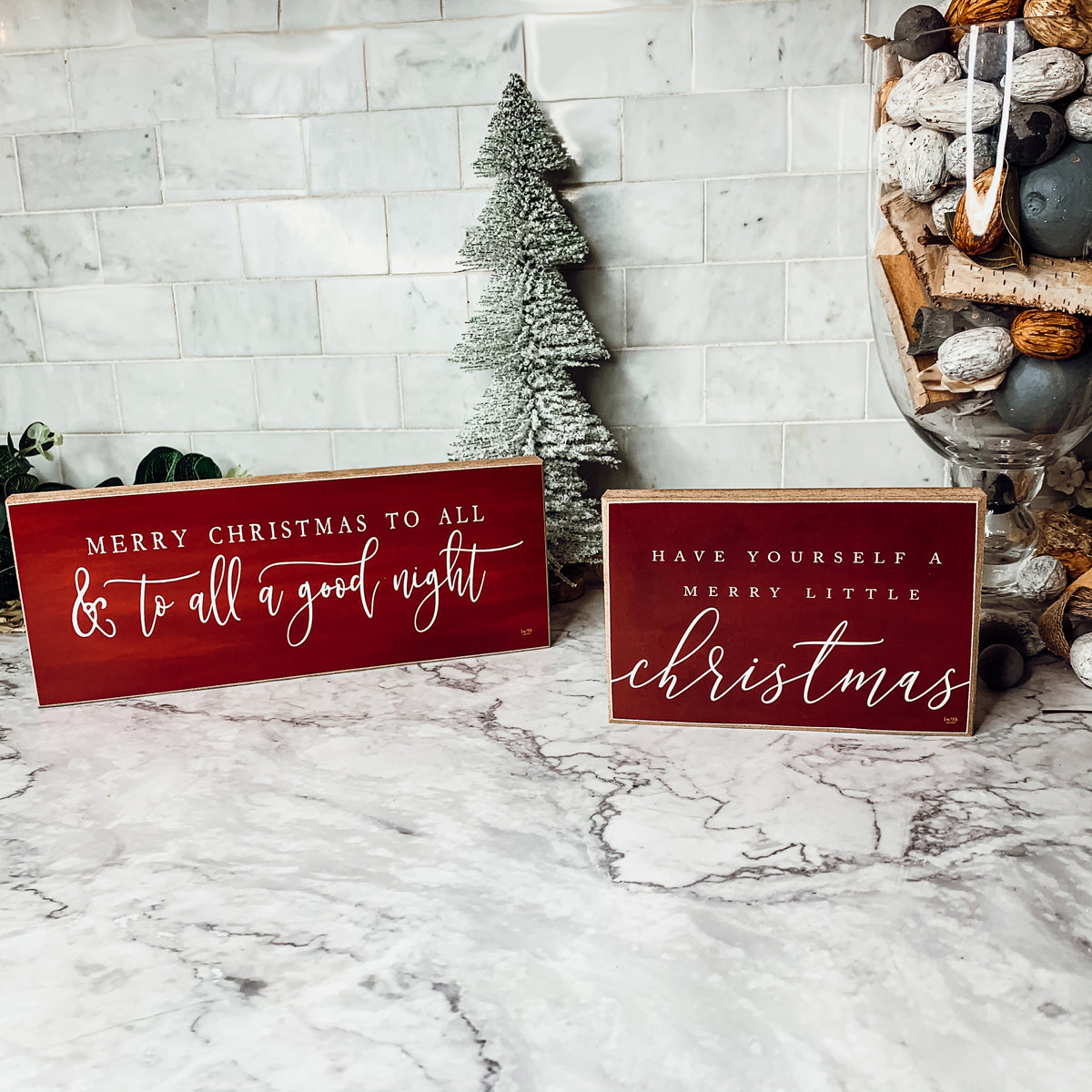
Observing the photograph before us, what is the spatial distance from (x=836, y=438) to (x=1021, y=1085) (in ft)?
2.88

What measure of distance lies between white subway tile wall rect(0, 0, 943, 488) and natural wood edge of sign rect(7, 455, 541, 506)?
324 mm

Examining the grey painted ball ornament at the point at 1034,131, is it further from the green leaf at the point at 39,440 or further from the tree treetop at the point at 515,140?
the green leaf at the point at 39,440

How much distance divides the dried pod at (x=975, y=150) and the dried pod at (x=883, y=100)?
11cm

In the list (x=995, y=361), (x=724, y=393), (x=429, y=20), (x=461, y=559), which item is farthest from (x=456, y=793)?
(x=429, y=20)

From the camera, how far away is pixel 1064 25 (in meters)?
0.70

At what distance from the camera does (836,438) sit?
1216mm

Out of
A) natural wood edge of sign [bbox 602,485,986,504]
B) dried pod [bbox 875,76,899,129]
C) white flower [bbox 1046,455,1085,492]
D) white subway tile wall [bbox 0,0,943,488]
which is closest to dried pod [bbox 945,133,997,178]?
dried pod [bbox 875,76,899,129]

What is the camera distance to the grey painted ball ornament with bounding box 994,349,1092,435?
2.59 ft

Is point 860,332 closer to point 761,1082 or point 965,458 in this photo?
point 965,458

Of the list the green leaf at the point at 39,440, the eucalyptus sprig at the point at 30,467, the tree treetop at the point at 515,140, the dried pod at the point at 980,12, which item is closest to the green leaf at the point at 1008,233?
the dried pod at the point at 980,12

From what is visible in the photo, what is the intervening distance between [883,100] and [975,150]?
0.50ft

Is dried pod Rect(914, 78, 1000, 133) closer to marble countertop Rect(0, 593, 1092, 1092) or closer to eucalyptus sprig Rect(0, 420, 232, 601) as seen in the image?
marble countertop Rect(0, 593, 1092, 1092)

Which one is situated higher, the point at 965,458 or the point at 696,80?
the point at 696,80

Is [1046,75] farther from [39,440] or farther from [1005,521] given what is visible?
[39,440]
